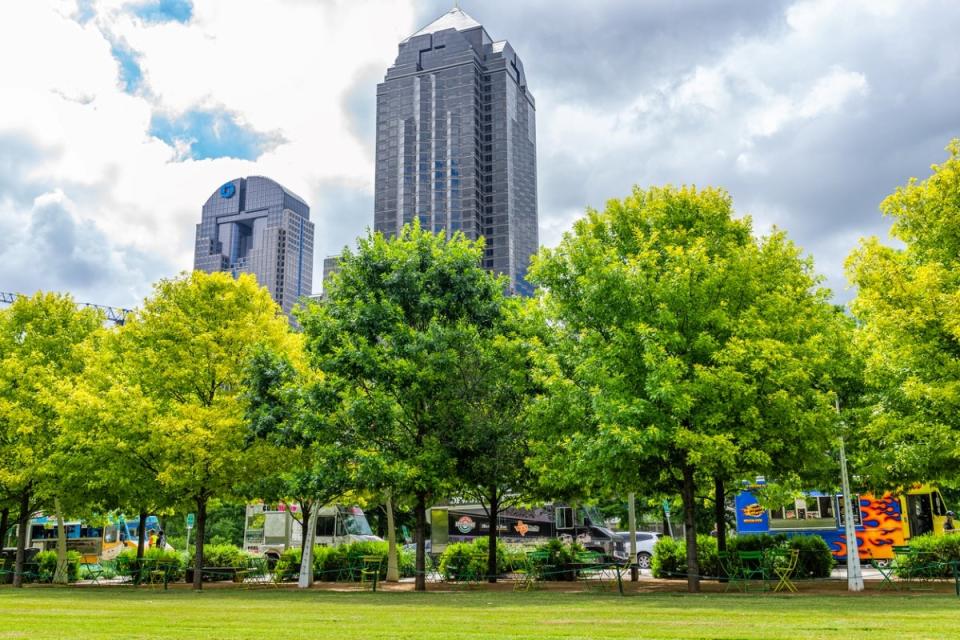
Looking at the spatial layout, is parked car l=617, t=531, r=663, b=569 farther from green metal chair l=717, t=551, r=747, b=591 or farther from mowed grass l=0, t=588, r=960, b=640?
mowed grass l=0, t=588, r=960, b=640

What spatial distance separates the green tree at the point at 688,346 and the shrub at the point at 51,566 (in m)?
22.0

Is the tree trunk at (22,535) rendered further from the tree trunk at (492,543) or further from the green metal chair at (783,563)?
the green metal chair at (783,563)

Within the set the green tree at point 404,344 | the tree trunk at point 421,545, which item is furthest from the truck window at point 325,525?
the green tree at point 404,344

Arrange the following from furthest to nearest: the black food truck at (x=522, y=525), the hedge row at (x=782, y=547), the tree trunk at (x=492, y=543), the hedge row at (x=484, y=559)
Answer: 1. the black food truck at (x=522, y=525)
2. the hedge row at (x=484, y=559)
3. the tree trunk at (x=492, y=543)
4. the hedge row at (x=782, y=547)

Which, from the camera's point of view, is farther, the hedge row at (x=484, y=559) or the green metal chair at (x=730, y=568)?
the hedge row at (x=484, y=559)

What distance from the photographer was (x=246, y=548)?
1503 inches

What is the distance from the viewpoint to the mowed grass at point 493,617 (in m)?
10.7

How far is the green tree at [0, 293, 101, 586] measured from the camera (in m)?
26.8

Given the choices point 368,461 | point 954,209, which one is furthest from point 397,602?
point 954,209

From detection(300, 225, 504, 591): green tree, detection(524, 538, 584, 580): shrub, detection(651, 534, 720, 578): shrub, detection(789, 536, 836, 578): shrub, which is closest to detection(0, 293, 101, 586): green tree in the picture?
detection(300, 225, 504, 591): green tree

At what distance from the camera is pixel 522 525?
109 feet

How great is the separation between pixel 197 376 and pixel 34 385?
7.50m

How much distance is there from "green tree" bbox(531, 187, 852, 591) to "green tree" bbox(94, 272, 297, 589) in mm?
9849

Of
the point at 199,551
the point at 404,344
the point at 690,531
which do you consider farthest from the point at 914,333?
the point at 199,551
